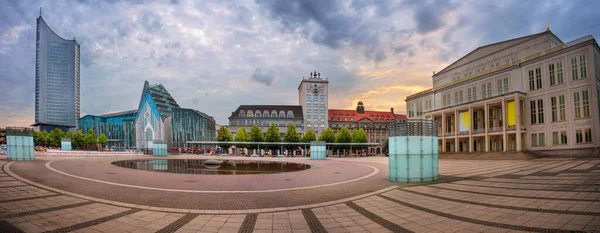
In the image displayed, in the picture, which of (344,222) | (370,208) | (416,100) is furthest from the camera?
(416,100)

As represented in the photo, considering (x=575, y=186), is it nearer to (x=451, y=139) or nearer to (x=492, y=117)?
(x=492, y=117)

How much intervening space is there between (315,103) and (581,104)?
77.4 metres

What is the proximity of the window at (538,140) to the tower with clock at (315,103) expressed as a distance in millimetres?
67939

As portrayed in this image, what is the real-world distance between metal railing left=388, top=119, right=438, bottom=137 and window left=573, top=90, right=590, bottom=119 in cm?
3682

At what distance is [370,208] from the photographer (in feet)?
33.9

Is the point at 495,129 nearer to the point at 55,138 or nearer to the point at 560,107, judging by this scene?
the point at 560,107

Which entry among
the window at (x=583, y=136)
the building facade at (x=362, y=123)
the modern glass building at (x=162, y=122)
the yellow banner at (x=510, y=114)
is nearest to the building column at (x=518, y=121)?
the yellow banner at (x=510, y=114)

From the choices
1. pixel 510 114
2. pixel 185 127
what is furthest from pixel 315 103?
pixel 510 114

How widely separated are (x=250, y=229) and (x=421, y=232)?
4.40m

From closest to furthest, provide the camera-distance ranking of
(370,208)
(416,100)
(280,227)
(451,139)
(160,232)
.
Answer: (160,232), (280,227), (370,208), (451,139), (416,100)

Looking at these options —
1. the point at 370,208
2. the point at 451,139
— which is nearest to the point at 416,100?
the point at 451,139

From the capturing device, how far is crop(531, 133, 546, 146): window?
44506 millimetres

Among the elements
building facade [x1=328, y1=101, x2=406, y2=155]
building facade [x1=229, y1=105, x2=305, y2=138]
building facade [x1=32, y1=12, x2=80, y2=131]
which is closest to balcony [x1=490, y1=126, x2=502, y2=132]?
building facade [x1=328, y1=101, x2=406, y2=155]

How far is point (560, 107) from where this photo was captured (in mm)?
42094
